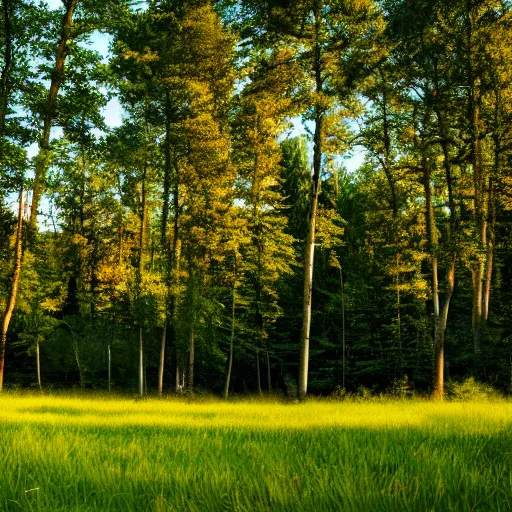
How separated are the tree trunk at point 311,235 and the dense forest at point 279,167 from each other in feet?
0.24

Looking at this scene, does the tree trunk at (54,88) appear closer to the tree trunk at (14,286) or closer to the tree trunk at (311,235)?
the tree trunk at (14,286)

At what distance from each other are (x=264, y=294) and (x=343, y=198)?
1138 centimetres

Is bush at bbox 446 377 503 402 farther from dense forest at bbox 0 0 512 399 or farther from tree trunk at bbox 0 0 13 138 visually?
tree trunk at bbox 0 0 13 138

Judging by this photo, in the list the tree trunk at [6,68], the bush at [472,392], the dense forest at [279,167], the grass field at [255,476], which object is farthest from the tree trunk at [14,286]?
the bush at [472,392]

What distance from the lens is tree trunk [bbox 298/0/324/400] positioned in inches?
631

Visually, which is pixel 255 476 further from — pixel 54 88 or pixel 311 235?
pixel 54 88

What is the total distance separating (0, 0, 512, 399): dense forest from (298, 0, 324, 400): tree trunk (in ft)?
0.24

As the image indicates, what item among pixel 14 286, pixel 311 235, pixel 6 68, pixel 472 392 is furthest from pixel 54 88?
pixel 472 392

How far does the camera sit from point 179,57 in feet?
70.3

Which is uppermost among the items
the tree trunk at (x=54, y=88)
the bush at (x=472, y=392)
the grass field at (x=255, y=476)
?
the tree trunk at (x=54, y=88)

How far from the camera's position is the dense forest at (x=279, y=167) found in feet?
52.7

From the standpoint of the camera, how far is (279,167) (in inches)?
967

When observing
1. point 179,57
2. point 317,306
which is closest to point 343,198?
point 317,306

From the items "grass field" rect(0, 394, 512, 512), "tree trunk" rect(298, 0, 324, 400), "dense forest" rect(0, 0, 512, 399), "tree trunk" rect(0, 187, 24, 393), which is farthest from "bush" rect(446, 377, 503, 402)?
"tree trunk" rect(0, 187, 24, 393)
